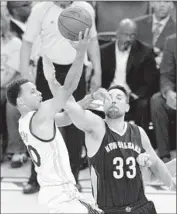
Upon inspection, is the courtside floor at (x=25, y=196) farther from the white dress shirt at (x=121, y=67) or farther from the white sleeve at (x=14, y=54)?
the white sleeve at (x=14, y=54)

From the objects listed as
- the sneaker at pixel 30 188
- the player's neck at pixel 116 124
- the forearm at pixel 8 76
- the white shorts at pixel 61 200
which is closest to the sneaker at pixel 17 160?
the sneaker at pixel 30 188

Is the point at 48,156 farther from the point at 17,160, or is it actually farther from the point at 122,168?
the point at 17,160

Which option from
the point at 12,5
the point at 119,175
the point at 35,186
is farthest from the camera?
the point at 12,5

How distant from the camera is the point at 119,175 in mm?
4898

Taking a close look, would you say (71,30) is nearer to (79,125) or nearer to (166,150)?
(79,125)

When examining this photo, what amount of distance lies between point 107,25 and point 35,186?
265 centimetres

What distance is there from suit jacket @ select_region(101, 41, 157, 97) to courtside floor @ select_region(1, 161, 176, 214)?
3.88 ft

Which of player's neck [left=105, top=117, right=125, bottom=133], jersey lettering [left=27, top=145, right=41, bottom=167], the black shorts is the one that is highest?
player's neck [left=105, top=117, right=125, bottom=133]

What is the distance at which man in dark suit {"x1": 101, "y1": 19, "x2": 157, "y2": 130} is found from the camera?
750cm

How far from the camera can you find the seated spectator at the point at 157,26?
7898 mm

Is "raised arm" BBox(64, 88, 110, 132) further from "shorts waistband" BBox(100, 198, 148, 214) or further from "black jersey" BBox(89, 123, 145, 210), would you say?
"shorts waistband" BBox(100, 198, 148, 214)

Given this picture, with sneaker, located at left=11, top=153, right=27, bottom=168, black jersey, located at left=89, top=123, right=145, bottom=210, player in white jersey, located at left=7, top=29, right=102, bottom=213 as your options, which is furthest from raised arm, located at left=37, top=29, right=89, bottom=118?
sneaker, located at left=11, top=153, right=27, bottom=168

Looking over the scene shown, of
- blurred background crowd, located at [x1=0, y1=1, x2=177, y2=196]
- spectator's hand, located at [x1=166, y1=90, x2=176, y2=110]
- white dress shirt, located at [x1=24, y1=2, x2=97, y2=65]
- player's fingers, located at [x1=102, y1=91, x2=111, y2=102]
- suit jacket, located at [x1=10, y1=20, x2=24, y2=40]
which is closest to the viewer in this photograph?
player's fingers, located at [x1=102, y1=91, x2=111, y2=102]

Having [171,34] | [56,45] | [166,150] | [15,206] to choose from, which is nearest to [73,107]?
[56,45]
